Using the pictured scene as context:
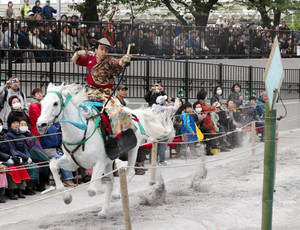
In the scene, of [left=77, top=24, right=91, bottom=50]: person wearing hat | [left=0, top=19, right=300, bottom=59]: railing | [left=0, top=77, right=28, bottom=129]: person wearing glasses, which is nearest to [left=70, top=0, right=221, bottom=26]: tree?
[left=0, top=19, right=300, bottom=59]: railing

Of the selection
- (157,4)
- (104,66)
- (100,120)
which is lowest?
(100,120)

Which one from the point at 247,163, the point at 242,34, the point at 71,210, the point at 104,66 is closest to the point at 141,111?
the point at 104,66

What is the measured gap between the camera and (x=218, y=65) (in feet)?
67.4

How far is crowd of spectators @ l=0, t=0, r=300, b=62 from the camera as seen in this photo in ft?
52.1

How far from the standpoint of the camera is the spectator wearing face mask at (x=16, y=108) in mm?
11023

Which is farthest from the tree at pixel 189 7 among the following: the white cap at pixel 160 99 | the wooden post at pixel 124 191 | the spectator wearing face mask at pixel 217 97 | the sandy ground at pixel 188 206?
the wooden post at pixel 124 191

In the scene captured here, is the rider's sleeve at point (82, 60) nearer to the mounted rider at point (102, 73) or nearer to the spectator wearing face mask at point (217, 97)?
the mounted rider at point (102, 73)

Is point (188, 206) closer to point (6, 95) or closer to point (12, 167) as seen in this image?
point (12, 167)

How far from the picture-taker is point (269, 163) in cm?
677

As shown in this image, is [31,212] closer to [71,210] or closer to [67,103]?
[71,210]

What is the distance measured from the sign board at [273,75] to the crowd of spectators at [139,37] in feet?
27.9

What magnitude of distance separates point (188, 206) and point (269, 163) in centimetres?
295

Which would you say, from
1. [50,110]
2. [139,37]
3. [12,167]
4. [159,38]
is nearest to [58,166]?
[50,110]

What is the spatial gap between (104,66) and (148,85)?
783 cm
